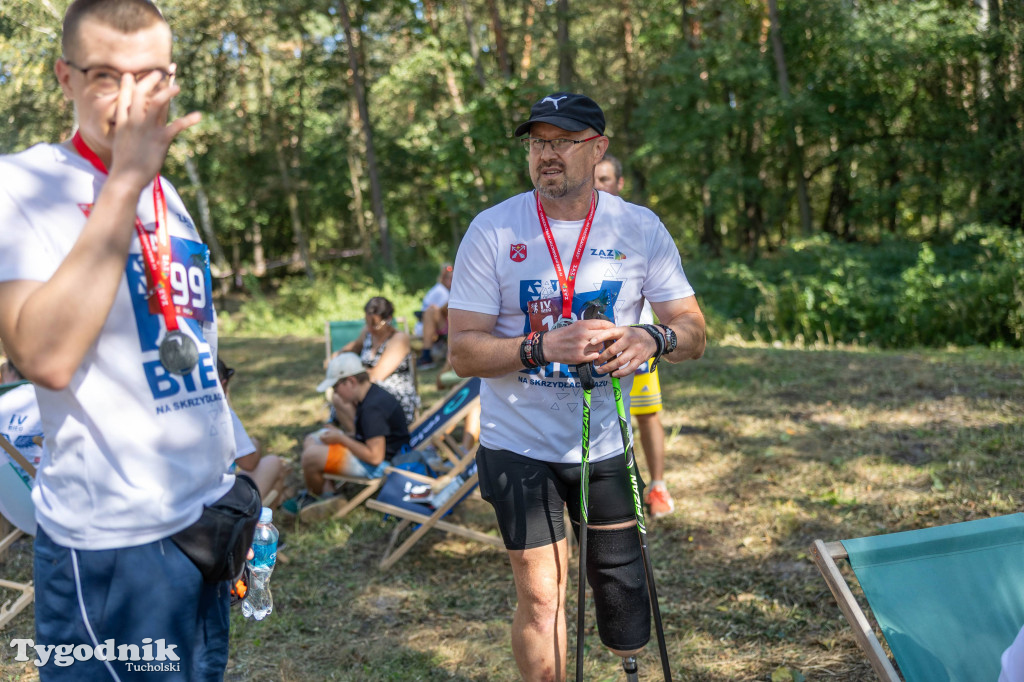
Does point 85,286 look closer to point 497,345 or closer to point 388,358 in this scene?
point 497,345

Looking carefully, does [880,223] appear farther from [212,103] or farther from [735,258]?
[212,103]

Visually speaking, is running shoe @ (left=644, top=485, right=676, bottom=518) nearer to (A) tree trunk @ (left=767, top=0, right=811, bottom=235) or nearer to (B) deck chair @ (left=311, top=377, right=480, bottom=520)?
(B) deck chair @ (left=311, top=377, right=480, bottom=520)

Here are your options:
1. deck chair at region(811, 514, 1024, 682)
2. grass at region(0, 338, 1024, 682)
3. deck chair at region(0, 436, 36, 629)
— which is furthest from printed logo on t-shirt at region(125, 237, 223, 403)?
deck chair at region(0, 436, 36, 629)

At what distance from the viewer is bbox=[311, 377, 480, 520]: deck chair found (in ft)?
16.5

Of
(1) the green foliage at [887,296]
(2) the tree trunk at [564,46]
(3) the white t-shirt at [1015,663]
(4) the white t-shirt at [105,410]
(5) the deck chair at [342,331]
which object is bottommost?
(1) the green foliage at [887,296]

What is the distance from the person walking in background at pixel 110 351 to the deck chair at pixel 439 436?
3.32 m

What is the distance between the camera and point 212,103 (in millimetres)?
23922

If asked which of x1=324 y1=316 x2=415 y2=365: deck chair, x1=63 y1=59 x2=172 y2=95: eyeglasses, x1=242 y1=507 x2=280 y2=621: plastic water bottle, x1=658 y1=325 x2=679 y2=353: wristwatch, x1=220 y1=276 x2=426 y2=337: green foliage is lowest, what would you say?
x1=220 y1=276 x2=426 y2=337: green foliage

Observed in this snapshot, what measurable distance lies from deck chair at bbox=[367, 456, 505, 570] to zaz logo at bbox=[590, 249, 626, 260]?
7.51 ft

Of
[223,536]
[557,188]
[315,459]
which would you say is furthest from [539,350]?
[315,459]

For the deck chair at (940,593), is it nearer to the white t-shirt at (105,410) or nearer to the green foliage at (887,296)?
the white t-shirt at (105,410)

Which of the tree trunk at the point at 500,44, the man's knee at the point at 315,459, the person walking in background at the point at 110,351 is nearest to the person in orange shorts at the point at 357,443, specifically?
the man's knee at the point at 315,459

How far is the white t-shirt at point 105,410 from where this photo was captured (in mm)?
1271

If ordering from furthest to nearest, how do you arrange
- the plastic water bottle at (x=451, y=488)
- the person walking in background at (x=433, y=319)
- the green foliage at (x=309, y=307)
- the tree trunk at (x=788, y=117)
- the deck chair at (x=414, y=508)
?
the tree trunk at (x=788, y=117)
the green foliage at (x=309, y=307)
the person walking in background at (x=433, y=319)
the plastic water bottle at (x=451, y=488)
the deck chair at (x=414, y=508)
